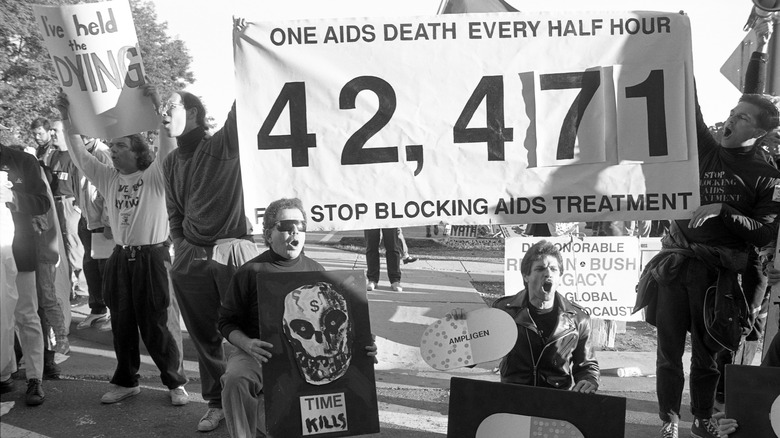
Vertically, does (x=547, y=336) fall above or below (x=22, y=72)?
below

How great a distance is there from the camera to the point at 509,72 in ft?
12.5

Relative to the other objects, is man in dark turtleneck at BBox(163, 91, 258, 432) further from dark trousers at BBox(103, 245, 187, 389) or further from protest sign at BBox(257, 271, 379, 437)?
protest sign at BBox(257, 271, 379, 437)

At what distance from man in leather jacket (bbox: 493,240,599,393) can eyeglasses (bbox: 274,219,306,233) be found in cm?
107

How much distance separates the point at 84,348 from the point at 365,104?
4.29 metres

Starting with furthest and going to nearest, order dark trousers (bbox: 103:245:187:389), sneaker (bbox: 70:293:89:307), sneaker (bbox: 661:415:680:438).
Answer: sneaker (bbox: 70:293:89:307), dark trousers (bbox: 103:245:187:389), sneaker (bbox: 661:415:680:438)

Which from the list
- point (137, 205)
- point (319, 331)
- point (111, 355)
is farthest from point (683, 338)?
point (111, 355)

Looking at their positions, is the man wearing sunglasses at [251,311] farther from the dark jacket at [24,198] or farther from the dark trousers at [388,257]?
the dark trousers at [388,257]

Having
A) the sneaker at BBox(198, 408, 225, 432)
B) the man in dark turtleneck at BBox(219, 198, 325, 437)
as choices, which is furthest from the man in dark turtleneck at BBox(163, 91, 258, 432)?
the man in dark turtleneck at BBox(219, 198, 325, 437)

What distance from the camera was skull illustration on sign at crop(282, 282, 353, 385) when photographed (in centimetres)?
349

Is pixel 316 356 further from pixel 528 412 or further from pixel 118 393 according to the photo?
pixel 118 393

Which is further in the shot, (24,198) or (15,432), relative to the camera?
(24,198)

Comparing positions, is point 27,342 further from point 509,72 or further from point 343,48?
point 509,72

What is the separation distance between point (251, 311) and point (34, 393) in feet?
7.27

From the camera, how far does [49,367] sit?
579 cm
